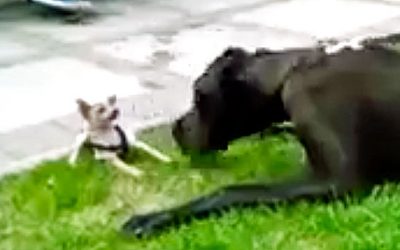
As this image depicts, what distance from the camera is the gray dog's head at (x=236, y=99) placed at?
3773 millimetres

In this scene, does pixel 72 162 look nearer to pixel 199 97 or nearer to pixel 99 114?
pixel 99 114

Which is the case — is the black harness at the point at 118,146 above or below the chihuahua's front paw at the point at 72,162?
above

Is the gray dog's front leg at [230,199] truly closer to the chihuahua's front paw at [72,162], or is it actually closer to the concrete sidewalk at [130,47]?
the chihuahua's front paw at [72,162]

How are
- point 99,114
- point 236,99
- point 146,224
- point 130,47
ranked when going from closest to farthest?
1. point 146,224
2. point 236,99
3. point 99,114
4. point 130,47

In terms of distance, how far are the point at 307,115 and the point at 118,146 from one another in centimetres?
77

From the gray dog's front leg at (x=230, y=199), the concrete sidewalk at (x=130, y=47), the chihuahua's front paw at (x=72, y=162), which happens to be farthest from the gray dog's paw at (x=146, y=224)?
the concrete sidewalk at (x=130, y=47)

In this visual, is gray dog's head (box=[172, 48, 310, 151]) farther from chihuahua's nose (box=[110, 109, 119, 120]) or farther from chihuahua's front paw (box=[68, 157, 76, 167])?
chihuahua's front paw (box=[68, 157, 76, 167])

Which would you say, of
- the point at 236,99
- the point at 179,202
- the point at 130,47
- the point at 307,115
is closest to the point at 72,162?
the point at 179,202

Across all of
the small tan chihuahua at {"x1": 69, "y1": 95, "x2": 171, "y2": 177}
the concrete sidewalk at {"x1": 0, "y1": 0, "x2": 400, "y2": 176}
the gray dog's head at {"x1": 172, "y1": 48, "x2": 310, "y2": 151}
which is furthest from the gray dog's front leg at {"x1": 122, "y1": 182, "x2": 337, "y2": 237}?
the concrete sidewalk at {"x1": 0, "y1": 0, "x2": 400, "y2": 176}

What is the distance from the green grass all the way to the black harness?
0.20 ft

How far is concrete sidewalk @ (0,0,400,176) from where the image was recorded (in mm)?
4582

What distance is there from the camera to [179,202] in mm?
3686

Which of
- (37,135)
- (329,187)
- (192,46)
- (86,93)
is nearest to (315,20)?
(192,46)

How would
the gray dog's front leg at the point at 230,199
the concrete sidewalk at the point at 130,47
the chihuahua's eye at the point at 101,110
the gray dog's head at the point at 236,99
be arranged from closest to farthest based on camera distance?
the gray dog's front leg at the point at 230,199
the gray dog's head at the point at 236,99
the chihuahua's eye at the point at 101,110
the concrete sidewalk at the point at 130,47
